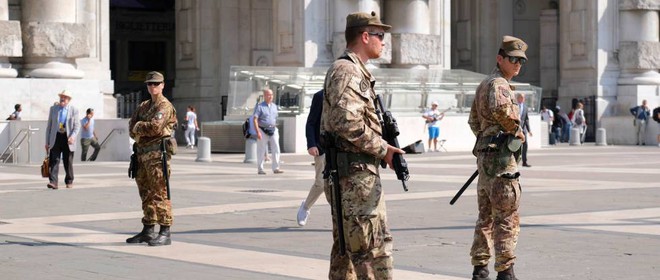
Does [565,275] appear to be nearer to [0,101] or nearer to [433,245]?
[433,245]

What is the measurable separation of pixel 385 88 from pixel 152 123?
22533 mm

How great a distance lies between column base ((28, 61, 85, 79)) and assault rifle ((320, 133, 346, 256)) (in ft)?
76.9

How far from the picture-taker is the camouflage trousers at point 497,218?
10.1m

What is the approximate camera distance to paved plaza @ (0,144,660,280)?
37.0 feet

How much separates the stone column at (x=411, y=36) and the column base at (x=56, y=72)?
10.4m

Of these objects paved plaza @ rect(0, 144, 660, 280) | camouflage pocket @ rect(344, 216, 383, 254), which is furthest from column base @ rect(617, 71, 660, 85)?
camouflage pocket @ rect(344, 216, 383, 254)

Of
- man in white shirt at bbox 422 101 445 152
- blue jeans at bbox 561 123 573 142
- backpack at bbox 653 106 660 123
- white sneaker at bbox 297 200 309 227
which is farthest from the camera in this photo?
blue jeans at bbox 561 123 573 142

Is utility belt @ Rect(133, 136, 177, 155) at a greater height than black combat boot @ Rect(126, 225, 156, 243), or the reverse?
utility belt @ Rect(133, 136, 177, 155)

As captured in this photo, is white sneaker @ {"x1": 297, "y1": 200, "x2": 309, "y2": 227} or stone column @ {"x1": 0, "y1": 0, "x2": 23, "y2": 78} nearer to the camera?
white sneaker @ {"x1": 297, "y1": 200, "x2": 309, "y2": 227}

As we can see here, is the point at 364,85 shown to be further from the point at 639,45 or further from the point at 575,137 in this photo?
the point at 639,45

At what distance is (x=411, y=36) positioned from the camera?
3856cm

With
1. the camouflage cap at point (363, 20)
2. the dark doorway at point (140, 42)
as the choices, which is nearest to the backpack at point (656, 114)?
the dark doorway at point (140, 42)

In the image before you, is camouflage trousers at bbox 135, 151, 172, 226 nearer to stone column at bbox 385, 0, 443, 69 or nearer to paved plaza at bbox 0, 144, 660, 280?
paved plaza at bbox 0, 144, 660, 280

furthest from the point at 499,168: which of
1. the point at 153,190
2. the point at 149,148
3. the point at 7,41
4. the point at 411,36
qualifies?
the point at 411,36
